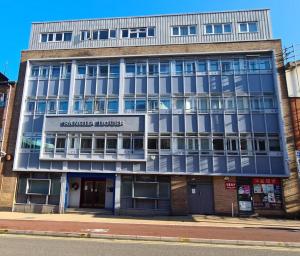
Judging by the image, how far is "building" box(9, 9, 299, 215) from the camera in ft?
69.1

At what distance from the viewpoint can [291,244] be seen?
986 centimetres

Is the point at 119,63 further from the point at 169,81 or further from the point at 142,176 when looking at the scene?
the point at 142,176

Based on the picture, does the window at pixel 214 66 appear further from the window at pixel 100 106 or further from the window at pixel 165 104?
the window at pixel 100 106

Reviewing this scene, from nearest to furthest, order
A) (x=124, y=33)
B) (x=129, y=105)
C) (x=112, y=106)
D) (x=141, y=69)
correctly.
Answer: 1. (x=129, y=105)
2. (x=112, y=106)
3. (x=141, y=69)
4. (x=124, y=33)

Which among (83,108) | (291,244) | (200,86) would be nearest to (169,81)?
(200,86)

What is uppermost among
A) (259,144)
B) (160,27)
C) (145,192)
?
(160,27)

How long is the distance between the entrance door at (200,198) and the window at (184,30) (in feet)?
45.3

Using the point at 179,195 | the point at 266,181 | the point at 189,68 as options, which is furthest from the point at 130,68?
the point at 266,181

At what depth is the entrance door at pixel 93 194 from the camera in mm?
22797

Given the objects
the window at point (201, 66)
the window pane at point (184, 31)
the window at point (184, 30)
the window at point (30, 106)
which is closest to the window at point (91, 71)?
the window at point (30, 106)

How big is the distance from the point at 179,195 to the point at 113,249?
42.7 ft

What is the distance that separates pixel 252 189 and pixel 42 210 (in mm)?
16686

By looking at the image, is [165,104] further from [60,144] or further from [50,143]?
[50,143]

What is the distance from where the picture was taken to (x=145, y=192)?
71.3 ft
